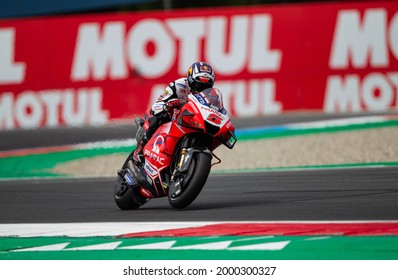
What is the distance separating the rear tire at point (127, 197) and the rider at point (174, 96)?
318 mm

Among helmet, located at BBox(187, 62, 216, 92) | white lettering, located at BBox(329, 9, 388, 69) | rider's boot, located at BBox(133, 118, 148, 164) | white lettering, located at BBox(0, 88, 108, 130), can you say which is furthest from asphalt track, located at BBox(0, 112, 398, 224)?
white lettering, located at BBox(329, 9, 388, 69)

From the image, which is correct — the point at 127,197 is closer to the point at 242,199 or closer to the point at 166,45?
the point at 242,199

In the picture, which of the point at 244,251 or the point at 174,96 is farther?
the point at 174,96

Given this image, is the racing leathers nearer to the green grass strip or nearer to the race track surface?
the race track surface

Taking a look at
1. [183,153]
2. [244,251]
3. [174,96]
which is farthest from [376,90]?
[244,251]

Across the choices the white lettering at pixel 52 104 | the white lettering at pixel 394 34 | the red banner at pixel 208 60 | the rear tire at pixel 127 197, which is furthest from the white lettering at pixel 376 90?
the rear tire at pixel 127 197

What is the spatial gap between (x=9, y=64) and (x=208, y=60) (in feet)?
16.0

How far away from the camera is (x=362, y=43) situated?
20703 millimetres

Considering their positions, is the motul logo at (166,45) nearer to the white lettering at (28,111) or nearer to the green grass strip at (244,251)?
the white lettering at (28,111)

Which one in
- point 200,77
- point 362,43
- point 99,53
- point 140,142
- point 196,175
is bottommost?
point 196,175

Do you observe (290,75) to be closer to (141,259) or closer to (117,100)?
(117,100)

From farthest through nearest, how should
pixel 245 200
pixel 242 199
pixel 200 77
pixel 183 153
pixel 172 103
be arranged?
pixel 242 199 < pixel 245 200 < pixel 172 103 < pixel 200 77 < pixel 183 153

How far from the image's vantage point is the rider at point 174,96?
28.3ft

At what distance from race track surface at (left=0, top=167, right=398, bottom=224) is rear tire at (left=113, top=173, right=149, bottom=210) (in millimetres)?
93
